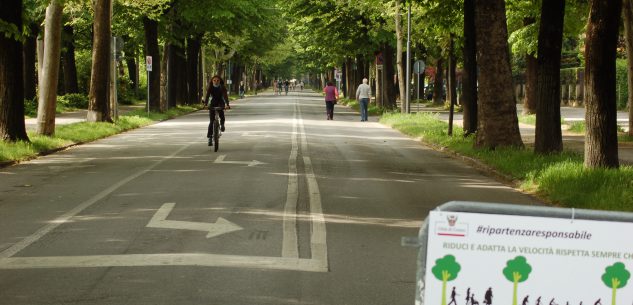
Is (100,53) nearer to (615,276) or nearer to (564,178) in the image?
(564,178)

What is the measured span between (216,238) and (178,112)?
38048 millimetres

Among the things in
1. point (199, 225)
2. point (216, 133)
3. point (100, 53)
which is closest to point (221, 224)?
point (199, 225)

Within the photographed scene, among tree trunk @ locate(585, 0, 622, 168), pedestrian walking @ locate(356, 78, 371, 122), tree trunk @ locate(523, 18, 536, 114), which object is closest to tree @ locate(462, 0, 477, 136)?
tree trunk @ locate(585, 0, 622, 168)

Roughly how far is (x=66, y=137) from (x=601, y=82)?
15643mm

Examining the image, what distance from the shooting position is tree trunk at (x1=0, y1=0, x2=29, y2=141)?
69.4 feet

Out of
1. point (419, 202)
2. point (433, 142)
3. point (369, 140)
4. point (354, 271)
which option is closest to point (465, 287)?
point (354, 271)

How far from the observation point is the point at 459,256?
389 centimetres

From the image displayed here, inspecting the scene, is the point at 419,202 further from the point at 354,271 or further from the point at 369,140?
the point at 369,140

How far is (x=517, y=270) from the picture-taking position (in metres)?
3.89

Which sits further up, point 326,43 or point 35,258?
point 326,43

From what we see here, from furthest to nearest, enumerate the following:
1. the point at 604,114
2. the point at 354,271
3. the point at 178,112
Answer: the point at 178,112, the point at 604,114, the point at 354,271

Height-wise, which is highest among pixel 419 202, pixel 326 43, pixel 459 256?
pixel 326 43

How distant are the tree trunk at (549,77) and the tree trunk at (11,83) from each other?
11331mm

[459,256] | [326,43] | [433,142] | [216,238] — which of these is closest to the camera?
[459,256]
